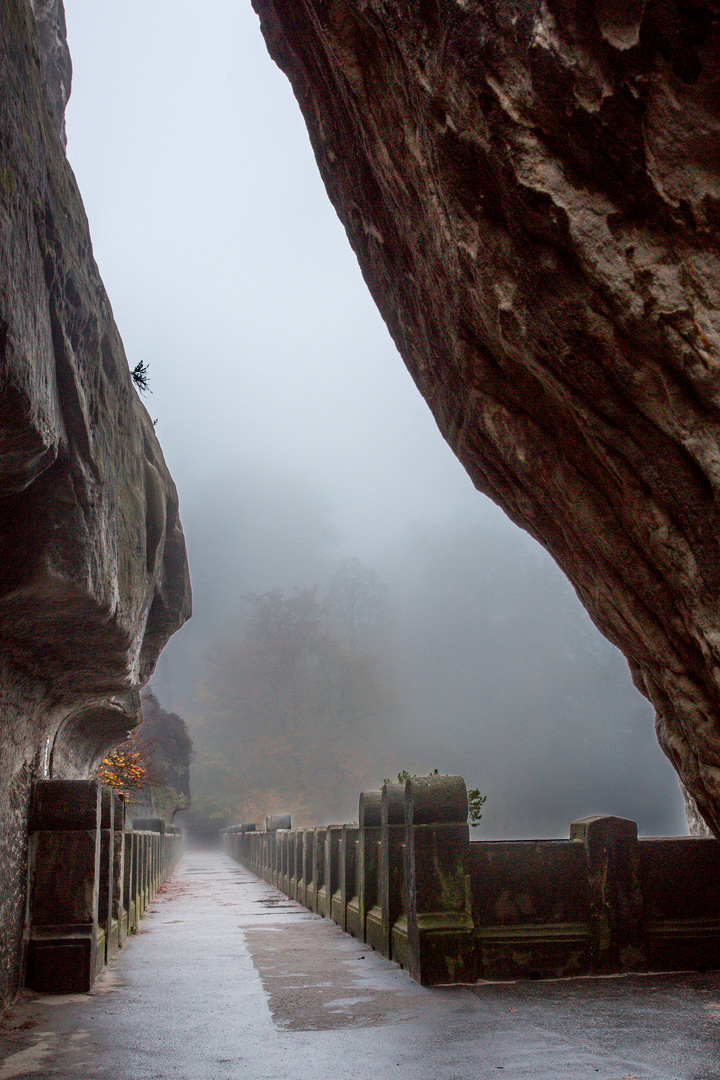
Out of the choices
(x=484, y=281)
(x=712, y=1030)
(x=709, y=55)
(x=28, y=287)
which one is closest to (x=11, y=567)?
(x=28, y=287)

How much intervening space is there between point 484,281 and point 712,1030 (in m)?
5.12

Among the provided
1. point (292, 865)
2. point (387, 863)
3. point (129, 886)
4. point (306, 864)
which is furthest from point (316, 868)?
point (387, 863)

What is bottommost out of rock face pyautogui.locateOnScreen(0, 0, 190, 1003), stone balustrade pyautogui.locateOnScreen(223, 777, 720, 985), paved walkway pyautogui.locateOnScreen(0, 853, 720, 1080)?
paved walkway pyautogui.locateOnScreen(0, 853, 720, 1080)

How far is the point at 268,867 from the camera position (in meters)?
24.7

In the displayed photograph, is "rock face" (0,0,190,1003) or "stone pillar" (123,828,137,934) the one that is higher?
"rock face" (0,0,190,1003)

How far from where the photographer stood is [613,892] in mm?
7961

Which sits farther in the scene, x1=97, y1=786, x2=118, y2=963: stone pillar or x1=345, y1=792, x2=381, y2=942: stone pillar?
x1=345, y1=792, x2=381, y2=942: stone pillar

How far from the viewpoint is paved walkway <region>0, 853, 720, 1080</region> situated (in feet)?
16.4

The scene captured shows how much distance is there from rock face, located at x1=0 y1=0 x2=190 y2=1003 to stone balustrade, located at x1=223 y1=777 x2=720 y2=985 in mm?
3438

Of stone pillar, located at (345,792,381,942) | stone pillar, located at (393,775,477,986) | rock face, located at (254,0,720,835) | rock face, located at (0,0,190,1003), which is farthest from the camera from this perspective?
stone pillar, located at (345,792,381,942)

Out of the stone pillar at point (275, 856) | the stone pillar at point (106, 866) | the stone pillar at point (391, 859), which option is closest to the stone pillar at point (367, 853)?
the stone pillar at point (391, 859)

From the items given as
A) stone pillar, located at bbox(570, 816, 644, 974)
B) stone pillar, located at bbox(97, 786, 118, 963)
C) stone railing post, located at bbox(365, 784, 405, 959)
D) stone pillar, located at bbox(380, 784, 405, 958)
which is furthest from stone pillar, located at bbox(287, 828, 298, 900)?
stone pillar, located at bbox(570, 816, 644, 974)

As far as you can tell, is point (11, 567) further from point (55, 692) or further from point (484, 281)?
point (484, 281)

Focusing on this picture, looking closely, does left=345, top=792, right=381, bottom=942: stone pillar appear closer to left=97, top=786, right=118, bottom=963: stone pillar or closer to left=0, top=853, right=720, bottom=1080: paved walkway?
left=0, top=853, right=720, bottom=1080: paved walkway
